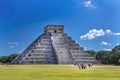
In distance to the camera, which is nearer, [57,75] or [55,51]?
[57,75]

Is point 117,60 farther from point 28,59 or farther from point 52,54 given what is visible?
point 28,59

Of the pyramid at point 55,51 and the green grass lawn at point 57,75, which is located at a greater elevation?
the pyramid at point 55,51

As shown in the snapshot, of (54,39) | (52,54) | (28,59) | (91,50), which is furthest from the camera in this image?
(91,50)

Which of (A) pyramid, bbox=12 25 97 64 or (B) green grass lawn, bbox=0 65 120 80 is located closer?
(B) green grass lawn, bbox=0 65 120 80

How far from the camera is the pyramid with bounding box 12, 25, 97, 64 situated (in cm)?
9589

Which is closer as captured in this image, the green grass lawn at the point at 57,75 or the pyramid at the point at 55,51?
the green grass lawn at the point at 57,75

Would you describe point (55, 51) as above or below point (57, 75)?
above

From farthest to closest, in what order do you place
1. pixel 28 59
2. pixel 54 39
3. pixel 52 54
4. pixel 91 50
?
pixel 91 50 < pixel 54 39 < pixel 52 54 < pixel 28 59

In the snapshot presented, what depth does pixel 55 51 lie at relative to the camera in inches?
3947

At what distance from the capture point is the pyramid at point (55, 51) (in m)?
95.9

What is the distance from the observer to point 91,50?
146500mm

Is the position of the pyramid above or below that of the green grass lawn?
above

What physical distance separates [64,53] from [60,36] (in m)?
11.8

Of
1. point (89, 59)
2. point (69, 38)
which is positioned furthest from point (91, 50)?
point (89, 59)
